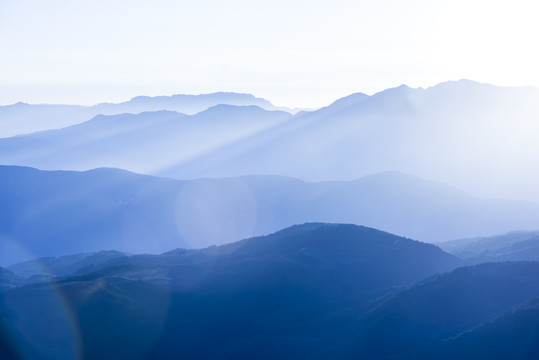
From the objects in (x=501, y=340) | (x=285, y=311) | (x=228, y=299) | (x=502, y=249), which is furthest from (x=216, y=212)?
(x=501, y=340)

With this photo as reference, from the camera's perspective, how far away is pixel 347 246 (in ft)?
224

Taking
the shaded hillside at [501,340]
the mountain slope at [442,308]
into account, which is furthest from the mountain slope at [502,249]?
the shaded hillside at [501,340]

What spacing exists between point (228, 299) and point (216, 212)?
3699 inches

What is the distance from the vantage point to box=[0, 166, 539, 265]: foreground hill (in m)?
145

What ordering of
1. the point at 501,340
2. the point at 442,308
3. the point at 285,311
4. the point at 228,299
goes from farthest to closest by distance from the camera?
the point at 228,299, the point at 285,311, the point at 442,308, the point at 501,340

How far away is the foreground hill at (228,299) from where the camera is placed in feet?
146

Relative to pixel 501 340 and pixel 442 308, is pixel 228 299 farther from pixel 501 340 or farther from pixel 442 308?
pixel 501 340

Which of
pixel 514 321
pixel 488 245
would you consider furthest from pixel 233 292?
pixel 488 245

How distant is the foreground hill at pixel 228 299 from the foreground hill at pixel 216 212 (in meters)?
72.1

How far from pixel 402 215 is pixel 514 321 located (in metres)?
109

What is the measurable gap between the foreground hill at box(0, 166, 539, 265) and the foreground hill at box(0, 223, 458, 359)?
72.1 m

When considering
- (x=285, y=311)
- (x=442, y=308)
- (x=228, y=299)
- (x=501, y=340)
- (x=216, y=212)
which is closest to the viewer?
(x=501, y=340)

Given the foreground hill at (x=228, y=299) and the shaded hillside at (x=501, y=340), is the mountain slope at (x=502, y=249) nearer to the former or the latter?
the foreground hill at (x=228, y=299)

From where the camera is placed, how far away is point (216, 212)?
14900 centimetres
